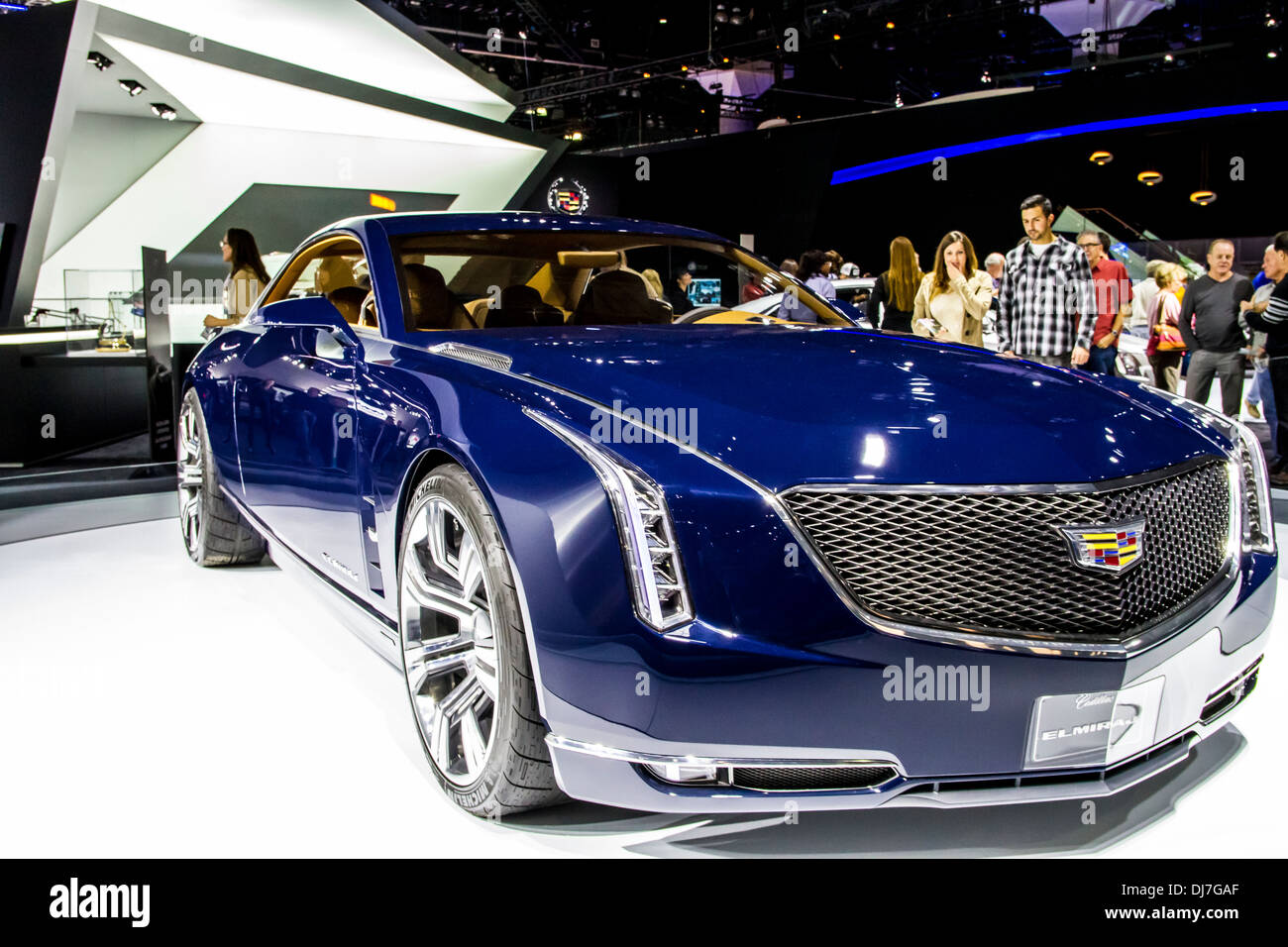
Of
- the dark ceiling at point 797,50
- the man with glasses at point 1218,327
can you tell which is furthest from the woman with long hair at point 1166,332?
the dark ceiling at point 797,50

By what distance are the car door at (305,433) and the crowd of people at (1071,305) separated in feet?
10.8

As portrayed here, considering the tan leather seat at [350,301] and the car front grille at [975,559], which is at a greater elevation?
the tan leather seat at [350,301]

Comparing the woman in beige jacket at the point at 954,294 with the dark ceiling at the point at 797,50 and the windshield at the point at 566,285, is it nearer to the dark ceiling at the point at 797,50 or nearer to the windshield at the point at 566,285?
the windshield at the point at 566,285

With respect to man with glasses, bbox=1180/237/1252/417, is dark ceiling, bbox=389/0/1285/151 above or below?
above

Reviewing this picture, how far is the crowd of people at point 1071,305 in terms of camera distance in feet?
17.3

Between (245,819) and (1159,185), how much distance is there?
1357cm

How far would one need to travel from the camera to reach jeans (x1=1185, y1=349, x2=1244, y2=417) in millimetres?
6855

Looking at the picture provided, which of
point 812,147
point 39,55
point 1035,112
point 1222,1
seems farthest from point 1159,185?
point 39,55

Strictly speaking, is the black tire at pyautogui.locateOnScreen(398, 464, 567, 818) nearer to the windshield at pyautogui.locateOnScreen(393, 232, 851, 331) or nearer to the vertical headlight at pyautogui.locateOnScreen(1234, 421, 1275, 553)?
the windshield at pyautogui.locateOnScreen(393, 232, 851, 331)

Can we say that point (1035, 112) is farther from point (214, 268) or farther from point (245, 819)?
point (245, 819)

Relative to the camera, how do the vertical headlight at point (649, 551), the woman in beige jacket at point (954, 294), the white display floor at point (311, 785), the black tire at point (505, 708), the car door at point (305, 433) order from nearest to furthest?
1. the vertical headlight at point (649, 551)
2. the black tire at point (505, 708)
3. the white display floor at point (311, 785)
4. the car door at point (305, 433)
5. the woman in beige jacket at point (954, 294)

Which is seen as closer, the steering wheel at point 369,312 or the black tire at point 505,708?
the black tire at point 505,708

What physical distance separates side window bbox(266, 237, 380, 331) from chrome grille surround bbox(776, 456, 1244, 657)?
4.98 feet

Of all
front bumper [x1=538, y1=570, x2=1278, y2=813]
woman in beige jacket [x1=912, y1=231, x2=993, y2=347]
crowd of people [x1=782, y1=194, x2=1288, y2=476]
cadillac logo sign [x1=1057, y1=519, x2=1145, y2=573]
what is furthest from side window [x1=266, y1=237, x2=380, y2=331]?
Result: woman in beige jacket [x1=912, y1=231, x2=993, y2=347]
